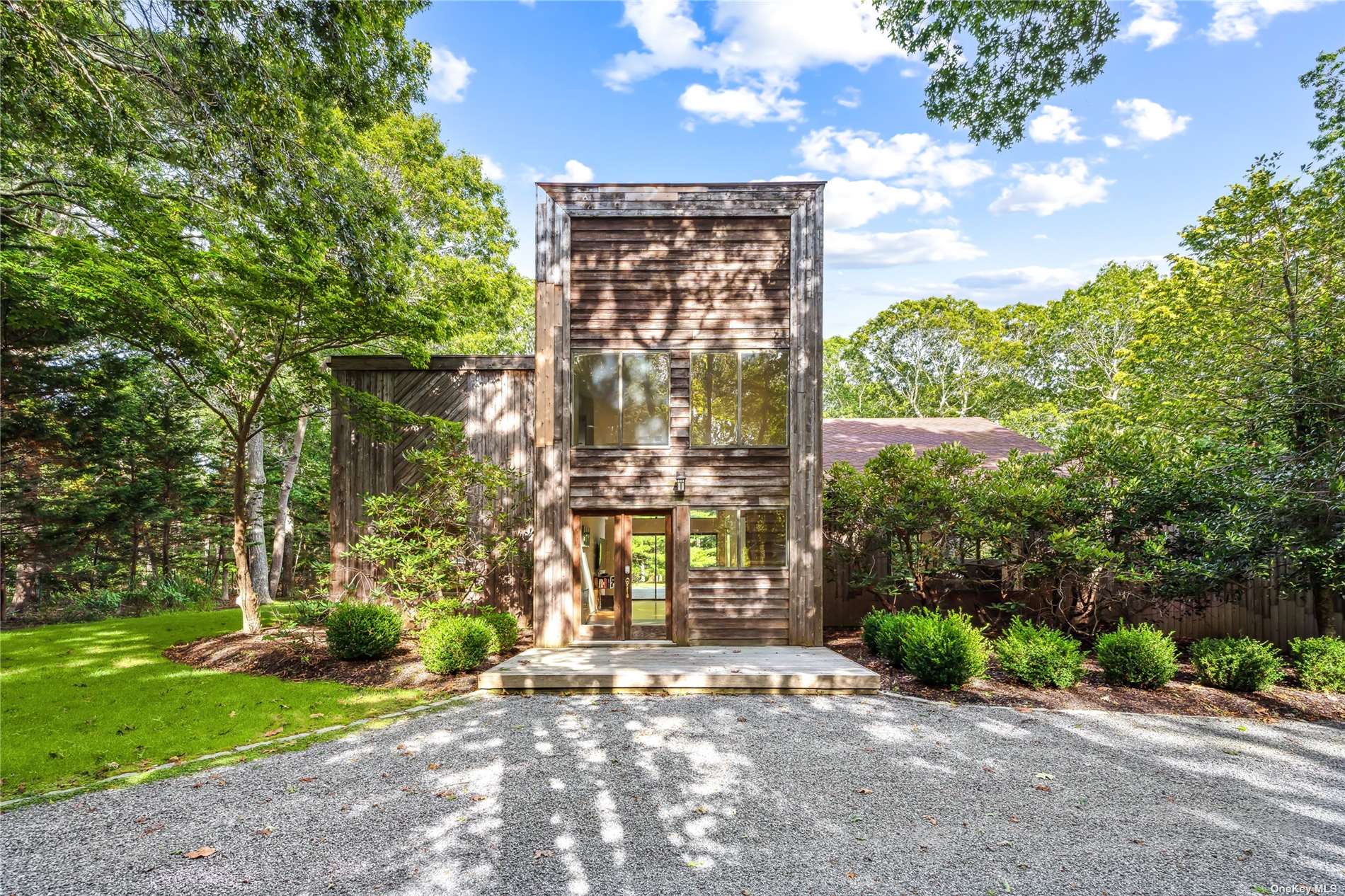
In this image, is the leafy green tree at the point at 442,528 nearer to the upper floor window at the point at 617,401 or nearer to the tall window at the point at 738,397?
the upper floor window at the point at 617,401

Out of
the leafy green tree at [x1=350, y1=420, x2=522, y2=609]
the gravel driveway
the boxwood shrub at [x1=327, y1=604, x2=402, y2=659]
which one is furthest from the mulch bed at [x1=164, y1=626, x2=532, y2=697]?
the gravel driveway

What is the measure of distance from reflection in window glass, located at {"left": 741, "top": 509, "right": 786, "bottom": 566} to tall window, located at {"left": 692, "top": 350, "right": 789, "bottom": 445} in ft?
3.68

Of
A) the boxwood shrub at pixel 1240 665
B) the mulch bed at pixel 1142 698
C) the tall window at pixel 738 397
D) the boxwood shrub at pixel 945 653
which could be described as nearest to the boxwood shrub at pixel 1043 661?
the mulch bed at pixel 1142 698

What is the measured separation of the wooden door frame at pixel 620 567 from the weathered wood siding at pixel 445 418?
138 cm

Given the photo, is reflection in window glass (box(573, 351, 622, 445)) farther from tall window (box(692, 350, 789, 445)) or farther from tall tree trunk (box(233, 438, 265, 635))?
tall tree trunk (box(233, 438, 265, 635))

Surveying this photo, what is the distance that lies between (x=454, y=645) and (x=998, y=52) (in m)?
8.68

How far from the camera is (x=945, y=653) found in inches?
252

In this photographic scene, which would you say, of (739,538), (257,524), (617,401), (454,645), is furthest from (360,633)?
(257,524)

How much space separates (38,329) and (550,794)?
549 inches

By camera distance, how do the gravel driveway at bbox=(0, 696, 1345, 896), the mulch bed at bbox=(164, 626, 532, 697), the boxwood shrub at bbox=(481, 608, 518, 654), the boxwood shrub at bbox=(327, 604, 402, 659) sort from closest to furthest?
the gravel driveway at bbox=(0, 696, 1345, 896), the mulch bed at bbox=(164, 626, 532, 697), the boxwood shrub at bbox=(327, 604, 402, 659), the boxwood shrub at bbox=(481, 608, 518, 654)

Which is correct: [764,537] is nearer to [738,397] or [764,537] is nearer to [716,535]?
[716,535]

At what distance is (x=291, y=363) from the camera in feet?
29.1

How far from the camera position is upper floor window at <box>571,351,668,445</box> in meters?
8.63

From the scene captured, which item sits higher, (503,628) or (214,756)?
(503,628)
